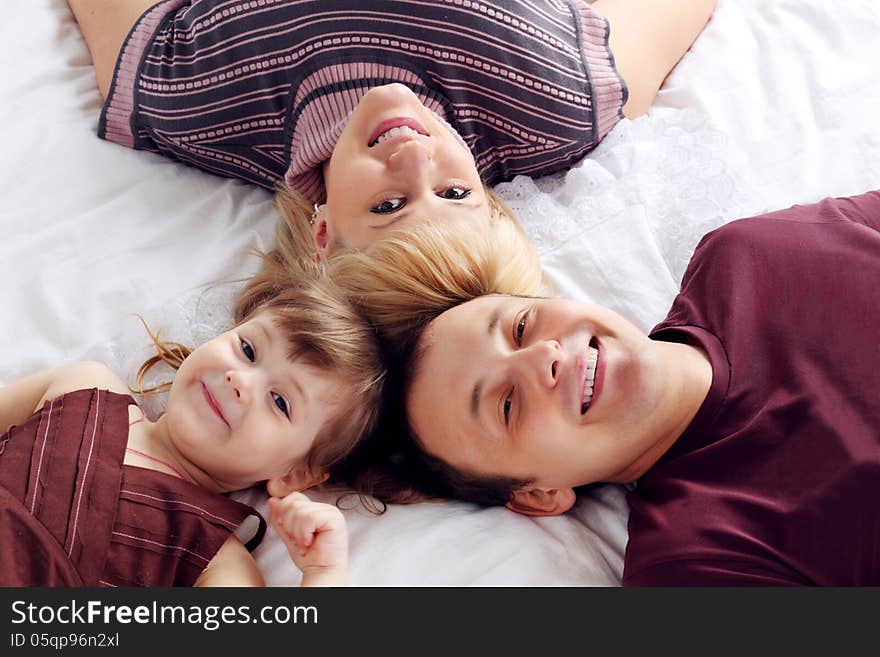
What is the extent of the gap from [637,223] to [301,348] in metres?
0.54

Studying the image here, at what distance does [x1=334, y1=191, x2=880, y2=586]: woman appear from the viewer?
953mm

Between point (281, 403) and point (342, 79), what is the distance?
0.57 meters

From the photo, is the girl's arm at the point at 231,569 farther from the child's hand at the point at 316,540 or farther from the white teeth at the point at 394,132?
the white teeth at the point at 394,132

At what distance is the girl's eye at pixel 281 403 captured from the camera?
3.52 feet

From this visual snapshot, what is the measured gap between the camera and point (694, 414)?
106 cm

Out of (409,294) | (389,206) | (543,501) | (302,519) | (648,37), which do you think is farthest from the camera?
(648,37)

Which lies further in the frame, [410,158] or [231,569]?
[410,158]

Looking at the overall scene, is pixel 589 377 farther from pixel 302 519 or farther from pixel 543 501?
pixel 302 519

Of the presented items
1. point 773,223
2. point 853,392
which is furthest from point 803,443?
point 773,223

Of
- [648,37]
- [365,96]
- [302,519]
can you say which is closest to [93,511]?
[302,519]

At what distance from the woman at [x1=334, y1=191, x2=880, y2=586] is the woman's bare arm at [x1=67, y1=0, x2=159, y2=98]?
0.79 meters

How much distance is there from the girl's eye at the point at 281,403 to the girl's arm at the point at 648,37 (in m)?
0.80

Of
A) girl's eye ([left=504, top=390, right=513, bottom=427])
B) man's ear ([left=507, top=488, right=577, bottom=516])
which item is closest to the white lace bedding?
man's ear ([left=507, top=488, right=577, bottom=516])

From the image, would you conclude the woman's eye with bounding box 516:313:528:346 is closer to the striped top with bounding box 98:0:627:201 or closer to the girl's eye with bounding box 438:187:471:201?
the girl's eye with bounding box 438:187:471:201
